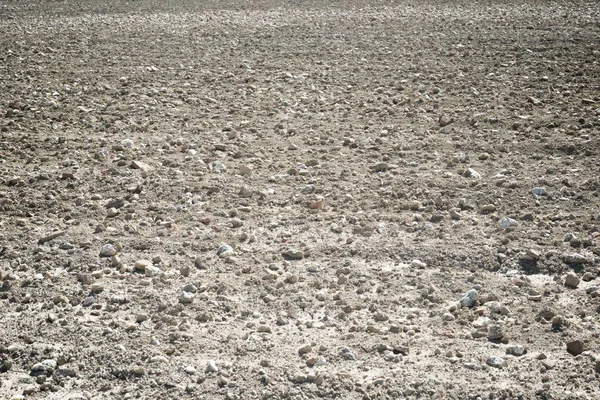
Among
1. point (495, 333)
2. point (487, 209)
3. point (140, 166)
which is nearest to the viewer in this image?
point (495, 333)

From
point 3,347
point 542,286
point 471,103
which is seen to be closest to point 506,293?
point 542,286

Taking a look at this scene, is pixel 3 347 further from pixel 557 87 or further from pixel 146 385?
pixel 557 87

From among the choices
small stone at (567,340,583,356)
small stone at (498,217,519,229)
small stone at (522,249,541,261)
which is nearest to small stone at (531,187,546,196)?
small stone at (498,217,519,229)

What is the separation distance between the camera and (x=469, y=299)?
5359 millimetres

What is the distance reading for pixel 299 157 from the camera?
793cm

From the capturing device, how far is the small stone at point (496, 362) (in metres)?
4.70

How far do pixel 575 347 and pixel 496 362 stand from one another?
1.65ft

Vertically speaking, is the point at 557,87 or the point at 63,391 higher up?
the point at 557,87

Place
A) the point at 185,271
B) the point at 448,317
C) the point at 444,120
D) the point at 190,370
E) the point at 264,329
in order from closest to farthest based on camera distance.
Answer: the point at 190,370, the point at 264,329, the point at 448,317, the point at 185,271, the point at 444,120

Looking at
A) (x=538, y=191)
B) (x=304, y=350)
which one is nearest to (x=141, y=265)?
(x=304, y=350)

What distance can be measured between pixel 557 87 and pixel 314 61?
337 centimetres

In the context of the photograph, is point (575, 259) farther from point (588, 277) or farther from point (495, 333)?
point (495, 333)

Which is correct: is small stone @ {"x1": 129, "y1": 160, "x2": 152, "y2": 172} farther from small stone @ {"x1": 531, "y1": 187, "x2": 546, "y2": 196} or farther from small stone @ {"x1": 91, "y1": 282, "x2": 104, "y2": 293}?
small stone @ {"x1": 531, "y1": 187, "x2": 546, "y2": 196}

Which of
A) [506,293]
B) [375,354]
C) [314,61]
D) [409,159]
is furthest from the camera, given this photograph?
[314,61]
